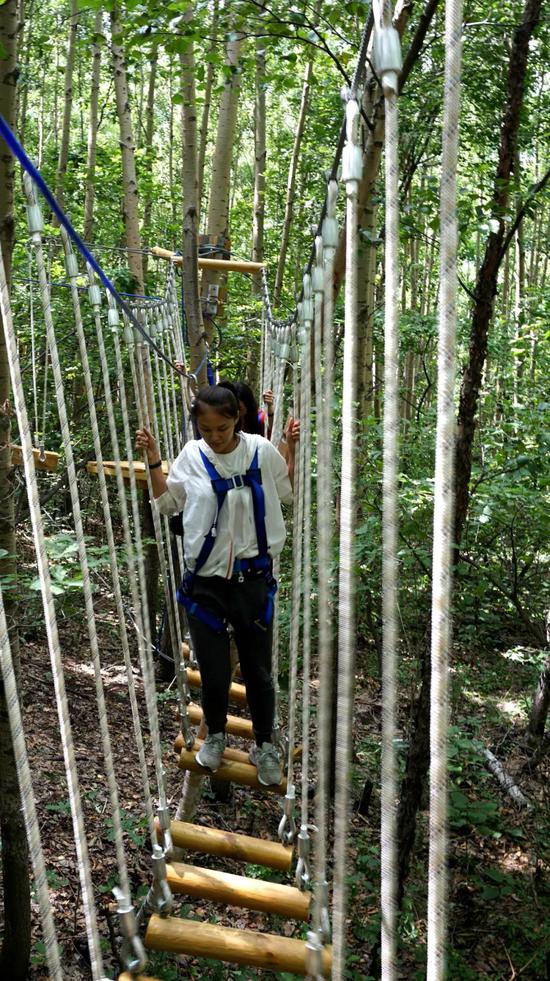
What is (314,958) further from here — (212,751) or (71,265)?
(71,265)

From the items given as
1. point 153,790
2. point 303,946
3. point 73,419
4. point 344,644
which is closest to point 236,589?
point 303,946

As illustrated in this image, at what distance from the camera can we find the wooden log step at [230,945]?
1.45 meters

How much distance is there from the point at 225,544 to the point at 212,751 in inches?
19.3

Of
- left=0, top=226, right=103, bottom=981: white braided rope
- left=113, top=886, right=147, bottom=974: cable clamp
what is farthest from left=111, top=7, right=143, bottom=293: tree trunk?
left=113, top=886, right=147, bottom=974: cable clamp

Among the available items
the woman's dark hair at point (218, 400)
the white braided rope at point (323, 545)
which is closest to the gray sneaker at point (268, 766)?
the white braided rope at point (323, 545)

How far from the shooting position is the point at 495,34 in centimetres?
401

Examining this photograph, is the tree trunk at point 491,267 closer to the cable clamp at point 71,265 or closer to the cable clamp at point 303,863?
the cable clamp at point 303,863

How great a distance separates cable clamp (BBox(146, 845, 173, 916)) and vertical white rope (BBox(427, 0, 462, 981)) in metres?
0.91

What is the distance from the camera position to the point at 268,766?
194cm

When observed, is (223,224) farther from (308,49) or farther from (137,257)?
(308,49)

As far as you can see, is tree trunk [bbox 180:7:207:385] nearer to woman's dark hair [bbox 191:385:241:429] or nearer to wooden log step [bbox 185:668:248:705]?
wooden log step [bbox 185:668:248:705]

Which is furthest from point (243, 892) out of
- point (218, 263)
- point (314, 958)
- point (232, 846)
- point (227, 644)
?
point (218, 263)

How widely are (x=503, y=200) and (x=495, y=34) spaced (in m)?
1.38

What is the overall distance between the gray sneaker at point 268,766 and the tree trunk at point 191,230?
1.84 meters
